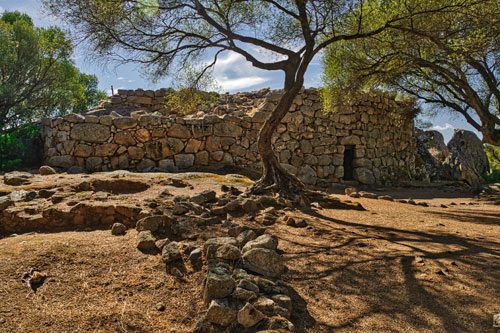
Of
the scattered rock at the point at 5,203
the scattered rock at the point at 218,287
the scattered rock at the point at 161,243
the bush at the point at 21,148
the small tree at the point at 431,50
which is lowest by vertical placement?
the scattered rock at the point at 218,287

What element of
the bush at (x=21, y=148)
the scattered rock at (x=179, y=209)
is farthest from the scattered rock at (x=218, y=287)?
the bush at (x=21, y=148)

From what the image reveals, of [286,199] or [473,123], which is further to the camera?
[473,123]

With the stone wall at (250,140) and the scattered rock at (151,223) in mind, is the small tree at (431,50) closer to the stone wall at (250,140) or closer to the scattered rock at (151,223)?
the stone wall at (250,140)

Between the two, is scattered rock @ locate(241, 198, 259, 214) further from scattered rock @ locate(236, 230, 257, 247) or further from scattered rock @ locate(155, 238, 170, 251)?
scattered rock @ locate(155, 238, 170, 251)

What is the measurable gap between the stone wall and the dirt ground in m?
6.38

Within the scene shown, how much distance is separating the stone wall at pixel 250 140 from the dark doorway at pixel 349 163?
20 cm

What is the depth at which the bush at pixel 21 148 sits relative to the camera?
1005 cm

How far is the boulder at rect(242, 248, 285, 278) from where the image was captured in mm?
3520

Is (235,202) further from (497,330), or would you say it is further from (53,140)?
(53,140)

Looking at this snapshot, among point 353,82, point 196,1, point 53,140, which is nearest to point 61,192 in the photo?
point 196,1

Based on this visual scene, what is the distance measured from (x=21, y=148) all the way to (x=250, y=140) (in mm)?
6186

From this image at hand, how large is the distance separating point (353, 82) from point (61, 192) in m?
7.11

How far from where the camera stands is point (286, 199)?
21.0 feet

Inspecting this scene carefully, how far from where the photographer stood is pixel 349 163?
1505cm
